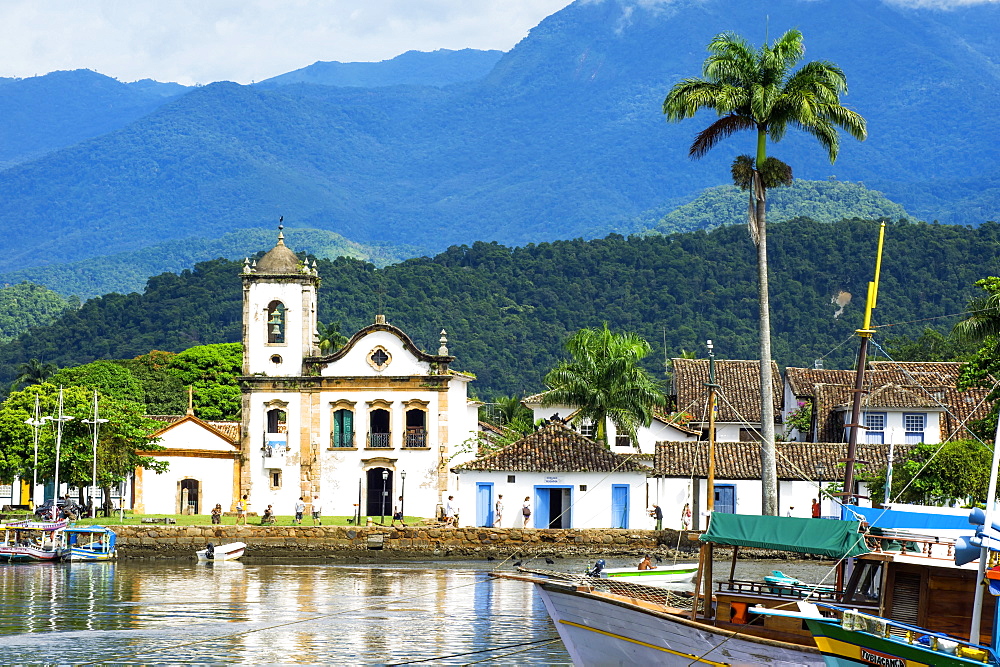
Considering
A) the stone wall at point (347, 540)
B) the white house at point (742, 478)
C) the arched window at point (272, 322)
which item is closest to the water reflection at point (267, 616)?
the stone wall at point (347, 540)

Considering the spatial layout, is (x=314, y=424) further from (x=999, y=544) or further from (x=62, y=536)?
(x=999, y=544)

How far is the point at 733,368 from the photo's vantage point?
7525 centimetres

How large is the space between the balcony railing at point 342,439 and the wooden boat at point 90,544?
1152 cm

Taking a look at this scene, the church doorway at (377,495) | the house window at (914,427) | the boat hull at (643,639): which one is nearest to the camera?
the boat hull at (643,639)

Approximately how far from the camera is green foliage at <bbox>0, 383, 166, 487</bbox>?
199 feet

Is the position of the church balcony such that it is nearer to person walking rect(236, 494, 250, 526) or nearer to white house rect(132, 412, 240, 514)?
white house rect(132, 412, 240, 514)

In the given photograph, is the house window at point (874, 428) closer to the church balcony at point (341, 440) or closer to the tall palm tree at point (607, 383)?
the tall palm tree at point (607, 383)

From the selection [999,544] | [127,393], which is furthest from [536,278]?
[999,544]

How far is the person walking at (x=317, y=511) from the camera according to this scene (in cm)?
5816

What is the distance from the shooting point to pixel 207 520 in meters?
59.6

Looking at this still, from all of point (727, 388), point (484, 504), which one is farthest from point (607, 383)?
point (727, 388)

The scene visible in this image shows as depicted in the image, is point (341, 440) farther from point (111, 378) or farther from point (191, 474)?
point (111, 378)

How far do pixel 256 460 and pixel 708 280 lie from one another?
98.2 meters

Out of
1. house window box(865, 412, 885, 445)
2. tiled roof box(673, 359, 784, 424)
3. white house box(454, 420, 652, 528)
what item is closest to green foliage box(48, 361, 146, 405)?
tiled roof box(673, 359, 784, 424)
